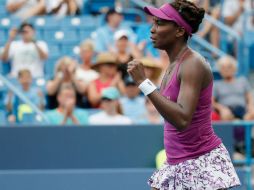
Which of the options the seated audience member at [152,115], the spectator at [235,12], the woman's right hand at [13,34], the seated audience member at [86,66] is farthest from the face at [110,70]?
the spectator at [235,12]

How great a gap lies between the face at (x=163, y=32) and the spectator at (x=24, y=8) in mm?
6698

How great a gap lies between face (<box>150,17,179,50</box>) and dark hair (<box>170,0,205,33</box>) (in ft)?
0.24

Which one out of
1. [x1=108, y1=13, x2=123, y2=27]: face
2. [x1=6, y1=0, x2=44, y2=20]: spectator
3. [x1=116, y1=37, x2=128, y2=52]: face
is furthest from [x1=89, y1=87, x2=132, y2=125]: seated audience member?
[x1=6, y1=0, x2=44, y2=20]: spectator

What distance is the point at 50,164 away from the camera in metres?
7.37

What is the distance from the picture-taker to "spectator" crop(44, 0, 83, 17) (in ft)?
36.4

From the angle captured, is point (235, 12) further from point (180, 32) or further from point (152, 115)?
point (180, 32)

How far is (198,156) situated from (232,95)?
4.58m

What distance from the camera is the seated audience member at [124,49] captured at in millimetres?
9758

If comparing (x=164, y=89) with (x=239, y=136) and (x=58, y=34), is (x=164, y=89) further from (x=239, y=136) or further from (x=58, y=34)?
(x=58, y=34)

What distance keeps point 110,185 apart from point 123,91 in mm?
1955

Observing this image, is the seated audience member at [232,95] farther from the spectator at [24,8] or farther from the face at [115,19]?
the spectator at [24,8]

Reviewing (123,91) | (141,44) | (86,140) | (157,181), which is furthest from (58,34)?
(157,181)

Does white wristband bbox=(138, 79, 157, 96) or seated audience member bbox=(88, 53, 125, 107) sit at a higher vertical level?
white wristband bbox=(138, 79, 157, 96)

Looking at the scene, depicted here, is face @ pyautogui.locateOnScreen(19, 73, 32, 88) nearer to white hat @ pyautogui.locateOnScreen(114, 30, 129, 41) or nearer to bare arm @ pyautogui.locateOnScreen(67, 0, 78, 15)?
white hat @ pyautogui.locateOnScreen(114, 30, 129, 41)
